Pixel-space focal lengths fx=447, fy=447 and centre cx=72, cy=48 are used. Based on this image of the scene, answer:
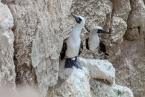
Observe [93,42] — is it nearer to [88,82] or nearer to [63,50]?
[88,82]

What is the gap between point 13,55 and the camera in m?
3.37

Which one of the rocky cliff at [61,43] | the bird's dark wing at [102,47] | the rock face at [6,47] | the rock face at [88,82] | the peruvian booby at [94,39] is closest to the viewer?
the rock face at [6,47]

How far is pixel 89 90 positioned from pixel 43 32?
1.58m

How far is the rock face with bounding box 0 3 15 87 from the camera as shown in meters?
2.97

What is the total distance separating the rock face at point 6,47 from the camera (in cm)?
297

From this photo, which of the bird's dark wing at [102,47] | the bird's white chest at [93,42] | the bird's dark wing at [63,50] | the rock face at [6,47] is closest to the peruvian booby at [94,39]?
the bird's white chest at [93,42]

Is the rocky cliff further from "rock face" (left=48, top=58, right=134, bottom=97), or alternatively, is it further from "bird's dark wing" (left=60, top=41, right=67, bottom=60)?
"bird's dark wing" (left=60, top=41, right=67, bottom=60)

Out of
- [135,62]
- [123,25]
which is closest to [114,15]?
[123,25]

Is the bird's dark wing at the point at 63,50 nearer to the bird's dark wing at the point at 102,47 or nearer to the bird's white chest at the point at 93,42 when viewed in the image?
the bird's white chest at the point at 93,42

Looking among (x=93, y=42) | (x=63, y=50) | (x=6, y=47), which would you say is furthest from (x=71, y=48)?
(x=6, y=47)

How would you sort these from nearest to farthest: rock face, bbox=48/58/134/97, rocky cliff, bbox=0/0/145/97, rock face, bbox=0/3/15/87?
rock face, bbox=0/3/15/87
rocky cliff, bbox=0/0/145/97
rock face, bbox=48/58/134/97

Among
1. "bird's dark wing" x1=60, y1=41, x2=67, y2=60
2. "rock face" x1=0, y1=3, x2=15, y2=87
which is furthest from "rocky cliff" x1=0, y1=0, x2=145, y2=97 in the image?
"bird's dark wing" x1=60, y1=41, x2=67, y2=60

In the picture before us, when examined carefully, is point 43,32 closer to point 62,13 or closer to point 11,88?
point 62,13

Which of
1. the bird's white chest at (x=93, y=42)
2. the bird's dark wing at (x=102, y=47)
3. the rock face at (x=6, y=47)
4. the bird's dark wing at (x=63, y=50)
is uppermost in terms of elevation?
the rock face at (x=6, y=47)
